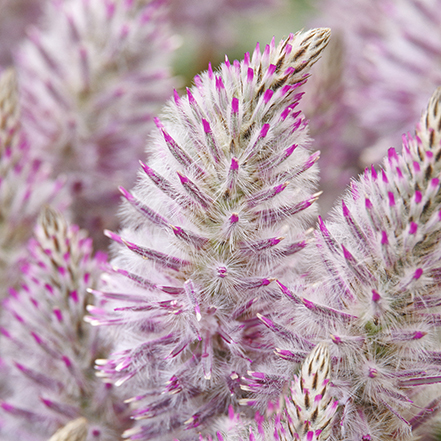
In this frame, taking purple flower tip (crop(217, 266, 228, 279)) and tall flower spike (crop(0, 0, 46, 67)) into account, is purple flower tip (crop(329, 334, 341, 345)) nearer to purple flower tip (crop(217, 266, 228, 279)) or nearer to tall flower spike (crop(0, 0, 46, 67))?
purple flower tip (crop(217, 266, 228, 279))

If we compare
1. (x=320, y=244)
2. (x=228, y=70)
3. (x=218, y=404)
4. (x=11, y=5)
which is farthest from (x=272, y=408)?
(x=11, y=5)

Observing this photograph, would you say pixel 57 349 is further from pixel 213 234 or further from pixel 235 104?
pixel 235 104

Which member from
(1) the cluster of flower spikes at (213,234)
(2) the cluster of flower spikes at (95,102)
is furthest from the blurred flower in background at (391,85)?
(1) the cluster of flower spikes at (213,234)

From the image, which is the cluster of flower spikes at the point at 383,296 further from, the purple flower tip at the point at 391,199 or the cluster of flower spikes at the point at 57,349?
the cluster of flower spikes at the point at 57,349

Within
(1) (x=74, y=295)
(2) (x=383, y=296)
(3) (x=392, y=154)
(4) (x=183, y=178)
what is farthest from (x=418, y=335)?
(1) (x=74, y=295)

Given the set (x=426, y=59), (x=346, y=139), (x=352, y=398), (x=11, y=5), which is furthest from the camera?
(x=11, y=5)

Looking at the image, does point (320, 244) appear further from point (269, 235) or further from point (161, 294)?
point (161, 294)
